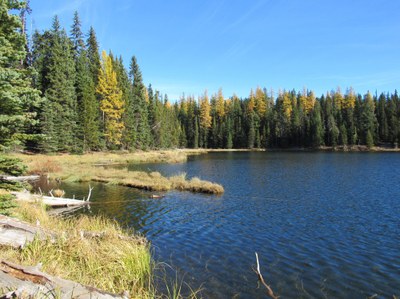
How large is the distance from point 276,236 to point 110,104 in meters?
53.7

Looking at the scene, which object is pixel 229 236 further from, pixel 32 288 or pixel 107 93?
pixel 107 93

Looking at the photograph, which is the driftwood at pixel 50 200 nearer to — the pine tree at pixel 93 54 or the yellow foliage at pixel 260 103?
the pine tree at pixel 93 54

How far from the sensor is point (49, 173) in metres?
35.1

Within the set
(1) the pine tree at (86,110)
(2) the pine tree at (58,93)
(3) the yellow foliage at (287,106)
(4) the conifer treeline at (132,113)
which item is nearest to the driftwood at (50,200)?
(4) the conifer treeline at (132,113)

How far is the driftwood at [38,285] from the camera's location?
5598 mm

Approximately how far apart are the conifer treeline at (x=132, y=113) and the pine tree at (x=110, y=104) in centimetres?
20

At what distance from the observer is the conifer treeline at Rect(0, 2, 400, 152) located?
154ft

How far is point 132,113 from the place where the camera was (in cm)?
7175

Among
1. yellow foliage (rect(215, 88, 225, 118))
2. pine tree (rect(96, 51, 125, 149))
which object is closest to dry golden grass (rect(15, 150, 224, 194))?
pine tree (rect(96, 51, 125, 149))

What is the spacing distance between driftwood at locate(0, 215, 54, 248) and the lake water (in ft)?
15.9

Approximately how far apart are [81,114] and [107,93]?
9.17 meters

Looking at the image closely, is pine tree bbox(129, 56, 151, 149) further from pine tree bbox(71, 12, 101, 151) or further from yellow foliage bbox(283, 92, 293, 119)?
yellow foliage bbox(283, 92, 293, 119)

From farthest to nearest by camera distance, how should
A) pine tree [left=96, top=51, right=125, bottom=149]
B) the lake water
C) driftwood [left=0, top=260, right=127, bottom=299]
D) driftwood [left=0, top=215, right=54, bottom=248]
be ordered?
pine tree [left=96, top=51, right=125, bottom=149]
the lake water
driftwood [left=0, top=215, right=54, bottom=248]
driftwood [left=0, top=260, right=127, bottom=299]

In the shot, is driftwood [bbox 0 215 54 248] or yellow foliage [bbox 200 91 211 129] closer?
driftwood [bbox 0 215 54 248]
